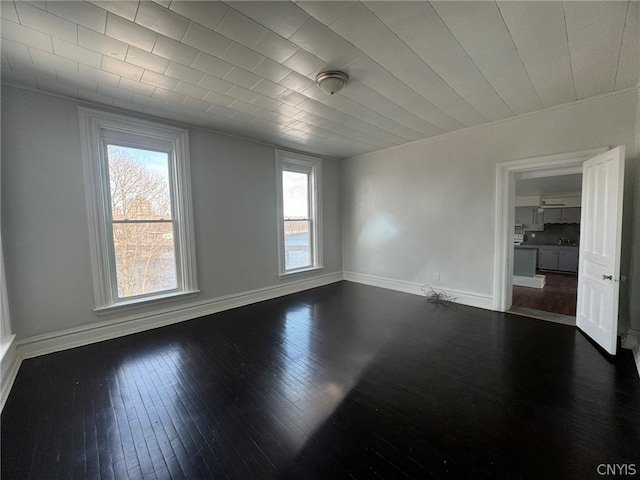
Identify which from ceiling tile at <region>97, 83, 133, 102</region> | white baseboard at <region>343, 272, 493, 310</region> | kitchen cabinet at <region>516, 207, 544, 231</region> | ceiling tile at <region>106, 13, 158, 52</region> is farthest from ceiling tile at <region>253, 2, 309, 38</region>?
kitchen cabinet at <region>516, 207, 544, 231</region>

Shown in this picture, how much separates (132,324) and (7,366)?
3.50ft

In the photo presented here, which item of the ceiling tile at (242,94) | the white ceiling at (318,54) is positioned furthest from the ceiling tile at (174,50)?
the ceiling tile at (242,94)

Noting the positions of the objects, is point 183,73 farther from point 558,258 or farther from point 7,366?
point 558,258

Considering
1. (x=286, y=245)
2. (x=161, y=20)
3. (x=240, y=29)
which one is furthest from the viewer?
(x=286, y=245)

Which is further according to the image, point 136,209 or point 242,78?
point 136,209

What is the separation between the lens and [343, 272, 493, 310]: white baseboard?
399 cm

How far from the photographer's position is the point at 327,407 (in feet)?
6.26

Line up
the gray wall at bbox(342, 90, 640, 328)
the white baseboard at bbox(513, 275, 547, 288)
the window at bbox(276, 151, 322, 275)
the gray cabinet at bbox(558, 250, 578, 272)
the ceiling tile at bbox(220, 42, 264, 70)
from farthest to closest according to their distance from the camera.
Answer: the gray cabinet at bbox(558, 250, 578, 272), the white baseboard at bbox(513, 275, 547, 288), the window at bbox(276, 151, 322, 275), the gray wall at bbox(342, 90, 640, 328), the ceiling tile at bbox(220, 42, 264, 70)

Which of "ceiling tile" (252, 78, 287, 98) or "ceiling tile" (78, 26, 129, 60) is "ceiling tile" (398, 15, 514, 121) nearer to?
"ceiling tile" (252, 78, 287, 98)

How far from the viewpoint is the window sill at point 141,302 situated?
3045 mm

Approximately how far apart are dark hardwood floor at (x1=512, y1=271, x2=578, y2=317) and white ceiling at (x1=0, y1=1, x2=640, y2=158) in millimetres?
2950

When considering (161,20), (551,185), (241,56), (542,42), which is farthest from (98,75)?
(551,185)

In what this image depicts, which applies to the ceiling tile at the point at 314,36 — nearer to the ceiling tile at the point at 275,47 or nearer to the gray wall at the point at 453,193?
the ceiling tile at the point at 275,47

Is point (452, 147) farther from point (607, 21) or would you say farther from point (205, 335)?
point (205, 335)
